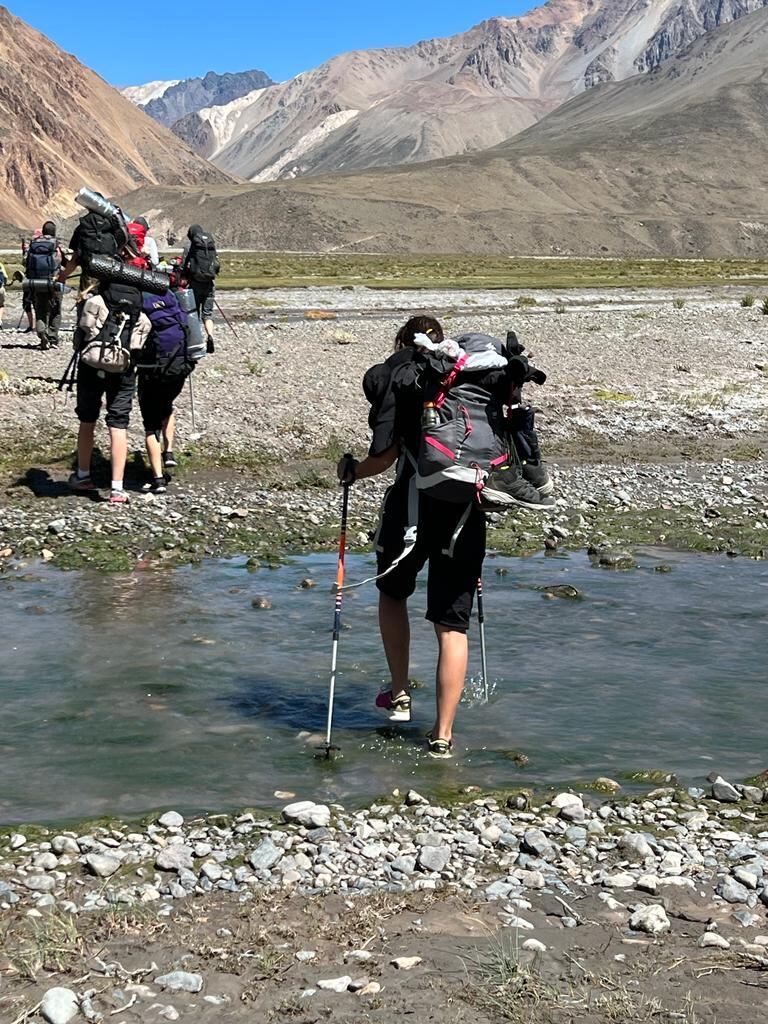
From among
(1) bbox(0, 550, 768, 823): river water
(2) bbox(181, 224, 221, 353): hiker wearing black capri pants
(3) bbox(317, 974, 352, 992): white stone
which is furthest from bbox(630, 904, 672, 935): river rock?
(2) bbox(181, 224, 221, 353): hiker wearing black capri pants

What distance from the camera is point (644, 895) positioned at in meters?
6.22

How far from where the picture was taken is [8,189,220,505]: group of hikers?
44.5ft

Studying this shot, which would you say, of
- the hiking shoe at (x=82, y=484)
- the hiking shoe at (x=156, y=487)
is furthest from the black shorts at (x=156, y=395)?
the hiking shoe at (x=82, y=484)

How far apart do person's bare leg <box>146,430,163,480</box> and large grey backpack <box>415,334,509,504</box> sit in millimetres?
7583

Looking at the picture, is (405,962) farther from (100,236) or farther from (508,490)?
(100,236)

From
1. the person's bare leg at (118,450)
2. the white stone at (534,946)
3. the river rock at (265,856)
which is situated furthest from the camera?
the person's bare leg at (118,450)

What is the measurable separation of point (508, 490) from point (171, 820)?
266 cm

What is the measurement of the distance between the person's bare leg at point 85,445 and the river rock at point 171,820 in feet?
26.6

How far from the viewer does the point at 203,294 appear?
2419 cm

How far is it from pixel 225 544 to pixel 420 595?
247 centimetres

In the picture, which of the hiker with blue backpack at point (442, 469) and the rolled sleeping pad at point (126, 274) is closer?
the hiker with blue backpack at point (442, 469)

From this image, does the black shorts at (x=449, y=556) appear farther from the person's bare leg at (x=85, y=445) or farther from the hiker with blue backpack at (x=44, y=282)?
the hiker with blue backpack at (x=44, y=282)

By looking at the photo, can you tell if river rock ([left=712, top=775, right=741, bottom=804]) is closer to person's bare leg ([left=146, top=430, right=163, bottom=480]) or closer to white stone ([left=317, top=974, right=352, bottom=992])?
white stone ([left=317, top=974, right=352, bottom=992])

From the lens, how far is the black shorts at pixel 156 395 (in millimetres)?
14484
